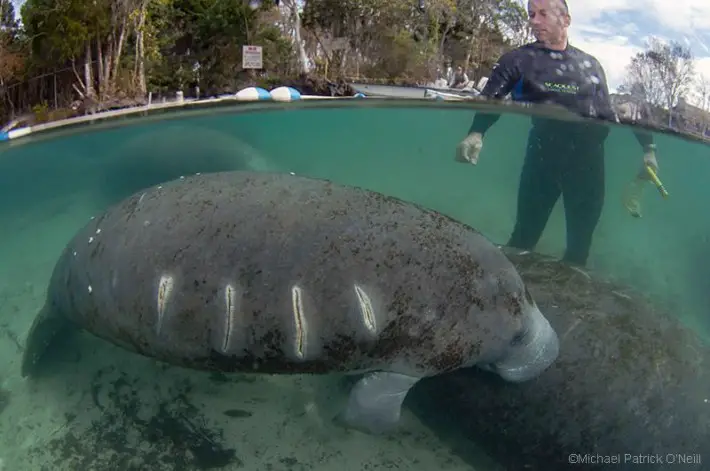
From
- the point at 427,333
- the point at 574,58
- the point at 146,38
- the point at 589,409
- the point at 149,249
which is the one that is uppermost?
the point at 146,38

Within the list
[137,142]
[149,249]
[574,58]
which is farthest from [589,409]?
[137,142]

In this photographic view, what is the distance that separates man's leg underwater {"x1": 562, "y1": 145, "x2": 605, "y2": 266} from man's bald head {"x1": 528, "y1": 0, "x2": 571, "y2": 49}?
93cm

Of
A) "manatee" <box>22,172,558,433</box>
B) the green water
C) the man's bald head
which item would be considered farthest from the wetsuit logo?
"manatee" <box>22,172,558,433</box>

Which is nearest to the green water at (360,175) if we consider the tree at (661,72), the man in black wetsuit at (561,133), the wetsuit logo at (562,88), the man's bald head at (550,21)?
the man in black wetsuit at (561,133)

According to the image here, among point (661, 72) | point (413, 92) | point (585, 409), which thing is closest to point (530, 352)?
point (585, 409)

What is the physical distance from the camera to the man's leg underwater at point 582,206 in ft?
13.0

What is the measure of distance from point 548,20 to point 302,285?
3.25 metres

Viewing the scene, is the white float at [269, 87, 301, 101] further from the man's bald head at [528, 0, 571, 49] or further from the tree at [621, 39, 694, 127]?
the man's bald head at [528, 0, 571, 49]

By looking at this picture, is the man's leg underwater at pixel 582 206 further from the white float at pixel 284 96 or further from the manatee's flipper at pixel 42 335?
the white float at pixel 284 96

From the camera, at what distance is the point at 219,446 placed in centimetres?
204

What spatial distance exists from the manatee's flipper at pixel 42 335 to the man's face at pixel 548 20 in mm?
3440

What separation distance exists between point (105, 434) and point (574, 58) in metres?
3.73

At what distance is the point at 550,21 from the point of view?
3.87 metres

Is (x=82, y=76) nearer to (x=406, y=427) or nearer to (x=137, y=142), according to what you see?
(x=137, y=142)
